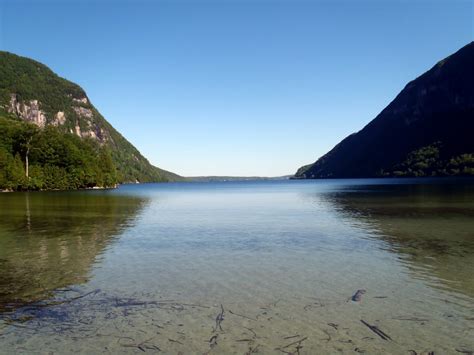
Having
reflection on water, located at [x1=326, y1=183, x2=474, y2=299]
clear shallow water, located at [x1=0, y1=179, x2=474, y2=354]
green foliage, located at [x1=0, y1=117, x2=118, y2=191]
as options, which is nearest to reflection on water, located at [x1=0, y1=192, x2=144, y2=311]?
clear shallow water, located at [x1=0, y1=179, x2=474, y2=354]

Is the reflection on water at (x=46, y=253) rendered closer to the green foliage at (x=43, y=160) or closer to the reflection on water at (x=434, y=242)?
the reflection on water at (x=434, y=242)

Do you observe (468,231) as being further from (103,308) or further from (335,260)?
(103,308)

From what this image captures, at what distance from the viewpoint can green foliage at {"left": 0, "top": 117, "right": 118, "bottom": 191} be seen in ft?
388

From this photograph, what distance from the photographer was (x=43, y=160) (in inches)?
5453

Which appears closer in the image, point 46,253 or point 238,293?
point 238,293

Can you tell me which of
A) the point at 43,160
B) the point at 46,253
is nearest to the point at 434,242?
the point at 46,253

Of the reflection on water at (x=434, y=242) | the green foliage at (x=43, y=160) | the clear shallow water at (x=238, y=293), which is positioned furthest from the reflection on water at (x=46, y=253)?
the green foliage at (x=43, y=160)

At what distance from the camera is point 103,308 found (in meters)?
13.1

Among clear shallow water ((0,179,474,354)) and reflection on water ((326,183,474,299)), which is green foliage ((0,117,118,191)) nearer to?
clear shallow water ((0,179,474,354))

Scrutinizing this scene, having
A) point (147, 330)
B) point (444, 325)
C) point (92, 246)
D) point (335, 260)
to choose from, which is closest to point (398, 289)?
point (444, 325)

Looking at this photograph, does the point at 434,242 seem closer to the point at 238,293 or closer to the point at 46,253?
the point at 238,293

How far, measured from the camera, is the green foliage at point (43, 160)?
118m

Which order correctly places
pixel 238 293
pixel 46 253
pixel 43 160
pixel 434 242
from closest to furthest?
pixel 238 293
pixel 46 253
pixel 434 242
pixel 43 160

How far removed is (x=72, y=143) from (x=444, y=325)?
524 ft
